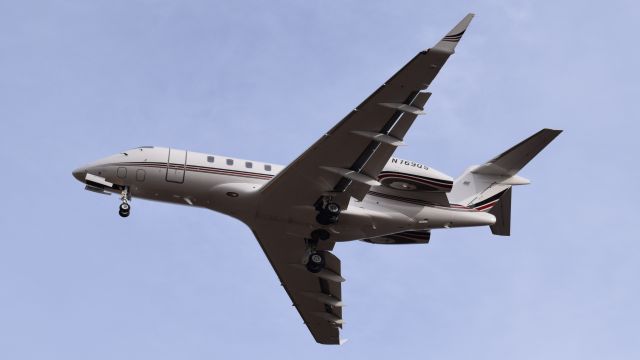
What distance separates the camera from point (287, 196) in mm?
35219

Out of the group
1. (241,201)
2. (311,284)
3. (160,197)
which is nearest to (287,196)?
(241,201)

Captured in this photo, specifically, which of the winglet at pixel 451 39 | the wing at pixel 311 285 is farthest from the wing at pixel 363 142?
the wing at pixel 311 285

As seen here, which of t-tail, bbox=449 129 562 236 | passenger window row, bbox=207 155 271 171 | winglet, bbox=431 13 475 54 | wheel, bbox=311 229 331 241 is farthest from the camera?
t-tail, bbox=449 129 562 236

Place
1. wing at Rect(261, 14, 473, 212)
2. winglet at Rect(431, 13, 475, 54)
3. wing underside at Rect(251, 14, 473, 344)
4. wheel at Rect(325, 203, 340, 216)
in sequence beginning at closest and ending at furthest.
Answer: winglet at Rect(431, 13, 475, 54) → wing at Rect(261, 14, 473, 212) → wing underside at Rect(251, 14, 473, 344) → wheel at Rect(325, 203, 340, 216)

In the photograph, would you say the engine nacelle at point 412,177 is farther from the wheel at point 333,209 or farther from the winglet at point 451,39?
the winglet at point 451,39

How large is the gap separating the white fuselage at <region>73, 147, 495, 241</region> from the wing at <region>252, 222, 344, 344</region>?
6.91 feet

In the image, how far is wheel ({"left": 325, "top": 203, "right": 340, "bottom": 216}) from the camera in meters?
35.2

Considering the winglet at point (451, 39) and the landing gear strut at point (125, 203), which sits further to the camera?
the landing gear strut at point (125, 203)

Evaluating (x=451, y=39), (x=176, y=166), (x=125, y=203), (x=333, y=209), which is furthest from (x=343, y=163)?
(x=125, y=203)

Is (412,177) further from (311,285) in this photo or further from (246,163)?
(311,285)

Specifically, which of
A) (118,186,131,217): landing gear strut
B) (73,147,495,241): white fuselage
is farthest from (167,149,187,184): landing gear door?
(118,186,131,217): landing gear strut

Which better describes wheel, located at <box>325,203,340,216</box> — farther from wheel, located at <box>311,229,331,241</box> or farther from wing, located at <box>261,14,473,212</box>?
wheel, located at <box>311,229,331,241</box>

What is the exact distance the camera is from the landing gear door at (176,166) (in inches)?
1395

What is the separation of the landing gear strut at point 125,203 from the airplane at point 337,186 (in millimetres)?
56
